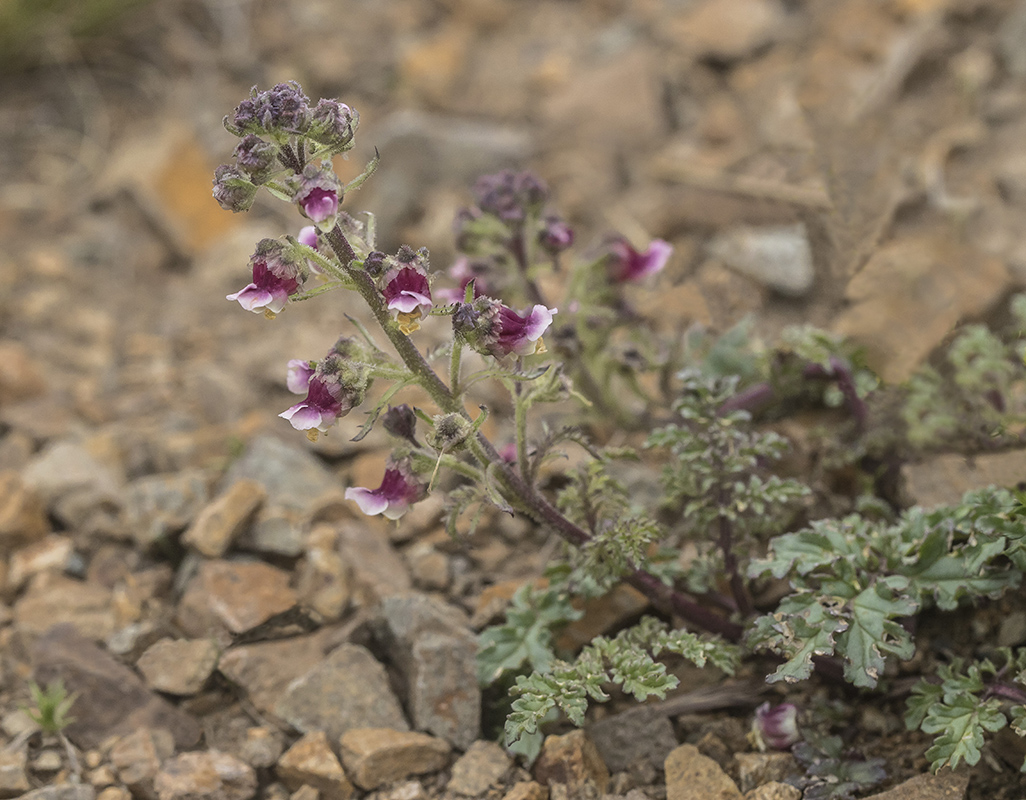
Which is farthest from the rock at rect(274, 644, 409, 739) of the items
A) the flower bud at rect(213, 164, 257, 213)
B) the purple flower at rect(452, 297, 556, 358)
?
the flower bud at rect(213, 164, 257, 213)

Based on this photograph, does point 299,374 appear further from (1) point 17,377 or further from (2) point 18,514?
(1) point 17,377

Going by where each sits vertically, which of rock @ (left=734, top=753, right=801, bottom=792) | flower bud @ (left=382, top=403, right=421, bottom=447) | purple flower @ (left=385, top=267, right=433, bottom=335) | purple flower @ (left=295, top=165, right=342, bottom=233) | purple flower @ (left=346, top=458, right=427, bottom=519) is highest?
purple flower @ (left=295, top=165, right=342, bottom=233)

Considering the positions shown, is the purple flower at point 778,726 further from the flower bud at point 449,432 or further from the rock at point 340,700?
the flower bud at point 449,432

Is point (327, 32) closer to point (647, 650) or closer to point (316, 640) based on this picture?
point (316, 640)

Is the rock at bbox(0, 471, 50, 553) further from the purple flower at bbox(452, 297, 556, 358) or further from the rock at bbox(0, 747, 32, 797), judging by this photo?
the purple flower at bbox(452, 297, 556, 358)

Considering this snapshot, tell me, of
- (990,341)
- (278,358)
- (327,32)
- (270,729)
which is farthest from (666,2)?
(270,729)

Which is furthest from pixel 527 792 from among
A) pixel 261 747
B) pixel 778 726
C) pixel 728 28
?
pixel 728 28

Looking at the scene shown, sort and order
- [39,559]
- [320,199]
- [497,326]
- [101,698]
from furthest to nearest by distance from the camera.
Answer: [39,559]
[101,698]
[497,326]
[320,199]
